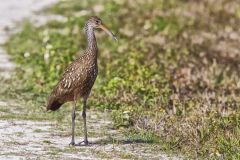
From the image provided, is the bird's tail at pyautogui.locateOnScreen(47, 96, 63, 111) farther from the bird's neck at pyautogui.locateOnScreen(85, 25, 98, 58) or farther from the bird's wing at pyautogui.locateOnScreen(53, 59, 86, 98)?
the bird's neck at pyautogui.locateOnScreen(85, 25, 98, 58)

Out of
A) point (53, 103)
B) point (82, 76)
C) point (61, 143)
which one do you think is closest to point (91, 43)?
point (82, 76)

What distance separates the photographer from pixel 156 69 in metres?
16.6

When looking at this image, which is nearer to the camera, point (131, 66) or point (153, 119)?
point (153, 119)

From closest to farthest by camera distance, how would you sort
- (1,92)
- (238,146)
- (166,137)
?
(238,146) → (166,137) → (1,92)

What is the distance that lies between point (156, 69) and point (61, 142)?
208 inches

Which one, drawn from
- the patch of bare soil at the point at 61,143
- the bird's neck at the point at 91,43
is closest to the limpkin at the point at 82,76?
the bird's neck at the point at 91,43

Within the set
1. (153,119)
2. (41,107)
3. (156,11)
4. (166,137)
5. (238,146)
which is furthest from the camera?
(156,11)

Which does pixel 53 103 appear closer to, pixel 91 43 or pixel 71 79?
pixel 71 79

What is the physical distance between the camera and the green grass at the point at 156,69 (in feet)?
39.7

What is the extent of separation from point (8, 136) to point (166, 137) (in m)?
1.97

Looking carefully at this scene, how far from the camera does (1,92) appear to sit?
15.3 metres

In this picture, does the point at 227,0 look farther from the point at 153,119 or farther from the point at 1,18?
the point at 153,119

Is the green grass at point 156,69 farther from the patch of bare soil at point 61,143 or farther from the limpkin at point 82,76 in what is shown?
the limpkin at point 82,76

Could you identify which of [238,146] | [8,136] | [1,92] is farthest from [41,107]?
[238,146]
